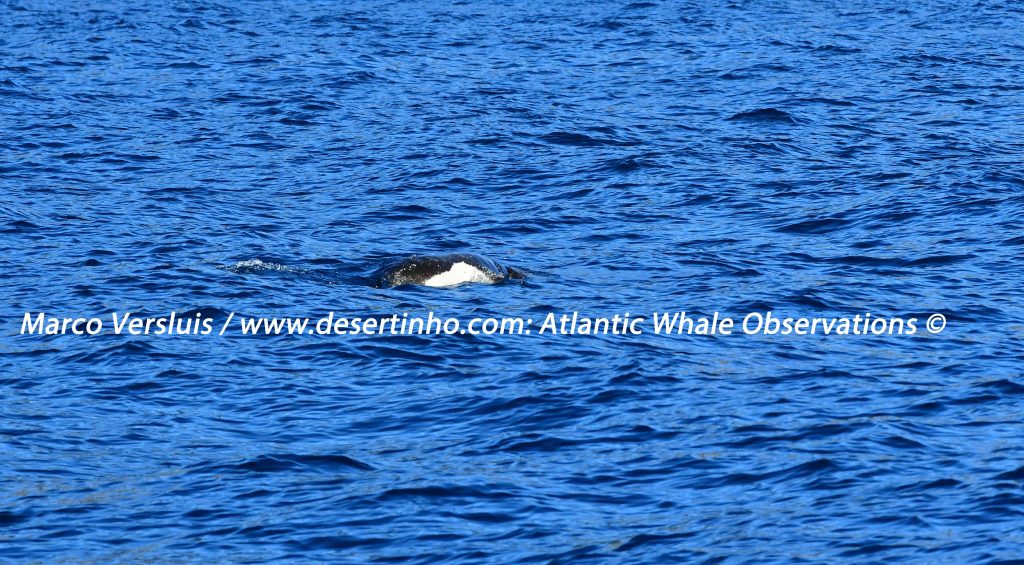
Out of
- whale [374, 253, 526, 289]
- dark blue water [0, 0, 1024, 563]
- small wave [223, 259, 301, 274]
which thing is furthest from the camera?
small wave [223, 259, 301, 274]

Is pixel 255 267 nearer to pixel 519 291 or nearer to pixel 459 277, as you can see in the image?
pixel 459 277

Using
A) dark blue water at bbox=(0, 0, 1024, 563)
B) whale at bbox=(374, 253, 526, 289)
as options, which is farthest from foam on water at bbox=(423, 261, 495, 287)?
dark blue water at bbox=(0, 0, 1024, 563)

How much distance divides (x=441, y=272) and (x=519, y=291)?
1.22 metres

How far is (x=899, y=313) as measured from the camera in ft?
67.9

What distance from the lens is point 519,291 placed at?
22266 mm

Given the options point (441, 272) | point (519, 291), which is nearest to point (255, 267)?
point (441, 272)

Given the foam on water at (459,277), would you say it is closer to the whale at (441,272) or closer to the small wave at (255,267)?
the whale at (441,272)

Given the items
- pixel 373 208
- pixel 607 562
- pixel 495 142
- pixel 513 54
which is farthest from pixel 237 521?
pixel 513 54

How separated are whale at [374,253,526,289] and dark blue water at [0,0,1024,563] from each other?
41 cm

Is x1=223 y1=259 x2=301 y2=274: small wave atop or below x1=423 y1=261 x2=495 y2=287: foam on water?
atop

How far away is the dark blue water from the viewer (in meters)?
14.4

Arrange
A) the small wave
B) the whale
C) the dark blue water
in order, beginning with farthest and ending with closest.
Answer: the small wave → the whale → the dark blue water

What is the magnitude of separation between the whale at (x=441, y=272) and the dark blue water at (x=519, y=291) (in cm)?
41

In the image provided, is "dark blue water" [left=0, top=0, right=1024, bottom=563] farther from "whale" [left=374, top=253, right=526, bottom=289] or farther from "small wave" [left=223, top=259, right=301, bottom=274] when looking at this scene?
"whale" [left=374, top=253, right=526, bottom=289]
